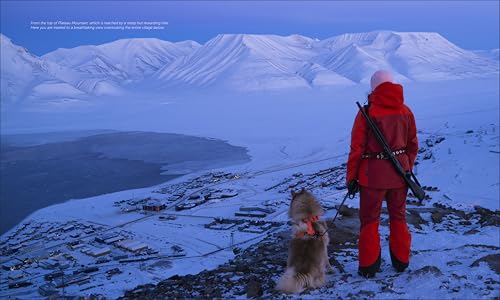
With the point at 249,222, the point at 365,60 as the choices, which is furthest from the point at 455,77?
the point at 249,222

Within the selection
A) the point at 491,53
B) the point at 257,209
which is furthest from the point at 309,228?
the point at 491,53

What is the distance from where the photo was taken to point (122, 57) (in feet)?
509

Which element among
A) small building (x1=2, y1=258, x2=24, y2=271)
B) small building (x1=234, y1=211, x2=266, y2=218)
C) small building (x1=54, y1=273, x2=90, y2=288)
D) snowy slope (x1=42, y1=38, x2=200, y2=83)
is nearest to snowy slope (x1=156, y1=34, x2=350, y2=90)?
snowy slope (x1=42, y1=38, x2=200, y2=83)

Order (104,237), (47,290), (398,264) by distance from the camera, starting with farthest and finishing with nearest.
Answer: (104,237) → (47,290) → (398,264)

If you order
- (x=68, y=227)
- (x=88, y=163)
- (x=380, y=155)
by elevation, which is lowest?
(x=68, y=227)

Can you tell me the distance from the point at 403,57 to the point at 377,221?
127m

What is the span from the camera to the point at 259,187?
20.3m

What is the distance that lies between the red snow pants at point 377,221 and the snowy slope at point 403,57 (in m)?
101

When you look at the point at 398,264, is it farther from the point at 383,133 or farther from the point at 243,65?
the point at 243,65

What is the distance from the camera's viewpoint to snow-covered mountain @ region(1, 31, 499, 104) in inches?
3885

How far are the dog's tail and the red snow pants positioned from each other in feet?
1.60

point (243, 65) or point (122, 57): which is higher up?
point (122, 57)

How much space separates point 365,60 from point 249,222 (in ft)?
358

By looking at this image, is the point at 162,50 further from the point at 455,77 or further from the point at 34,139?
the point at 34,139
